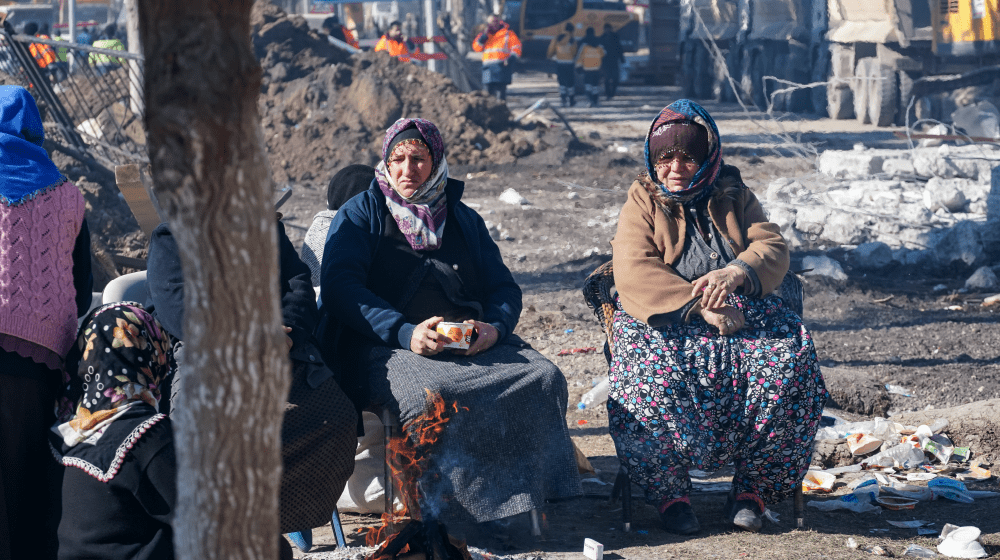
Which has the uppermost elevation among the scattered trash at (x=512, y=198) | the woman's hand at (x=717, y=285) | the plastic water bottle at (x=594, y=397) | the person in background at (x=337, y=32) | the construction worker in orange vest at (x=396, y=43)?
the person in background at (x=337, y=32)

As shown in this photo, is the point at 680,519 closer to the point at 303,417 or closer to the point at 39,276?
the point at 303,417

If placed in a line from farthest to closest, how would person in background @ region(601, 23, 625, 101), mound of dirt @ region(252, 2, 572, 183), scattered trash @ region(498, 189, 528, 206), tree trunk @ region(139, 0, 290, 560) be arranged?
person in background @ region(601, 23, 625, 101), mound of dirt @ region(252, 2, 572, 183), scattered trash @ region(498, 189, 528, 206), tree trunk @ region(139, 0, 290, 560)

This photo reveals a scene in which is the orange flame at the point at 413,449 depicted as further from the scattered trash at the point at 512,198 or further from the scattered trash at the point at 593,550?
the scattered trash at the point at 512,198

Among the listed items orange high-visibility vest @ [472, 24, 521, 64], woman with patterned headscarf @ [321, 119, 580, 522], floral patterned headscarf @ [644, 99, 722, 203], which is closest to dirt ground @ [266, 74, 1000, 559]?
woman with patterned headscarf @ [321, 119, 580, 522]

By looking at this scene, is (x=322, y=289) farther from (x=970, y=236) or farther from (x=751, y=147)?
(x=751, y=147)

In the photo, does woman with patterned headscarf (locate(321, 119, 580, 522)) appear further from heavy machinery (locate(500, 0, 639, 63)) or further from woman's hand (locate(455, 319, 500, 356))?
heavy machinery (locate(500, 0, 639, 63))

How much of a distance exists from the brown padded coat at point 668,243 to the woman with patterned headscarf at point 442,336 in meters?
0.42

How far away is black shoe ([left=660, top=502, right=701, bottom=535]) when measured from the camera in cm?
336

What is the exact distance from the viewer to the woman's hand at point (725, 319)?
3.43m

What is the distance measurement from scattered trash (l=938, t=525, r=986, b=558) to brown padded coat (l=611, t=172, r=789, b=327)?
1.00 m

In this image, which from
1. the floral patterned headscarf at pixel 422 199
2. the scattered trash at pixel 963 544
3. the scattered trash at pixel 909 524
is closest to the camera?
the scattered trash at pixel 963 544

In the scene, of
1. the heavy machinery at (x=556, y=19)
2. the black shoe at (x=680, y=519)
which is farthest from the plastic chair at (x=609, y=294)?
the heavy machinery at (x=556, y=19)

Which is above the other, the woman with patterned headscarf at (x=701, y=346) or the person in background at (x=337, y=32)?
the person in background at (x=337, y=32)

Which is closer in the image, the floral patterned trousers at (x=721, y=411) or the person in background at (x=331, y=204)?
the floral patterned trousers at (x=721, y=411)
